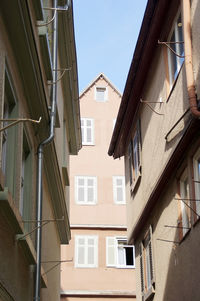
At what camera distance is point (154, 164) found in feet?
52.2

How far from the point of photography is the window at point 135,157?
1838cm

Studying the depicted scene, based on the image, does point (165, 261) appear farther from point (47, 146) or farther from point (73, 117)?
point (73, 117)

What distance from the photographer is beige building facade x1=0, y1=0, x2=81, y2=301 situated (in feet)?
30.8

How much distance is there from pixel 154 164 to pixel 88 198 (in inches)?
716

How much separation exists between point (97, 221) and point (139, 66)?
56.1 feet

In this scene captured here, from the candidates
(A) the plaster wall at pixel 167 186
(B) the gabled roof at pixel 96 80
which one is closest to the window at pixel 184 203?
(A) the plaster wall at pixel 167 186

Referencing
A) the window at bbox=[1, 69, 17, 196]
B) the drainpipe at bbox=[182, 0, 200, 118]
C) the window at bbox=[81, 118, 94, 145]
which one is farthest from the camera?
the window at bbox=[81, 118, 94, 145]

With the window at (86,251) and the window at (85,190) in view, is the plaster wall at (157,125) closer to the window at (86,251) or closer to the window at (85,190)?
the window at (86,251)

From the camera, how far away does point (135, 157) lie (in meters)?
19.3

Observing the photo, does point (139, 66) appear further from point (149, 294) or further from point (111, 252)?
point (111, 252)

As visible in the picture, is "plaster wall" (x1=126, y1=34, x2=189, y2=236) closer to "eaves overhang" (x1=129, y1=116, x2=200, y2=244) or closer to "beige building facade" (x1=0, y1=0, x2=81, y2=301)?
"eaves overhang" (x1=129, y1=116, x2=200, y2=244)

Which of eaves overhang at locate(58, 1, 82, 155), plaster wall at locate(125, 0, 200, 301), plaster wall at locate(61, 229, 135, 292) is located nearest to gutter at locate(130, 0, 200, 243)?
plaster wall at locate(125, 0, 200, 301)

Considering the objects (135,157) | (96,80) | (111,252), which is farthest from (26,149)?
(96,80)

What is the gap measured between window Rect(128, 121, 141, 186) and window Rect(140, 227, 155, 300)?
1.85m
